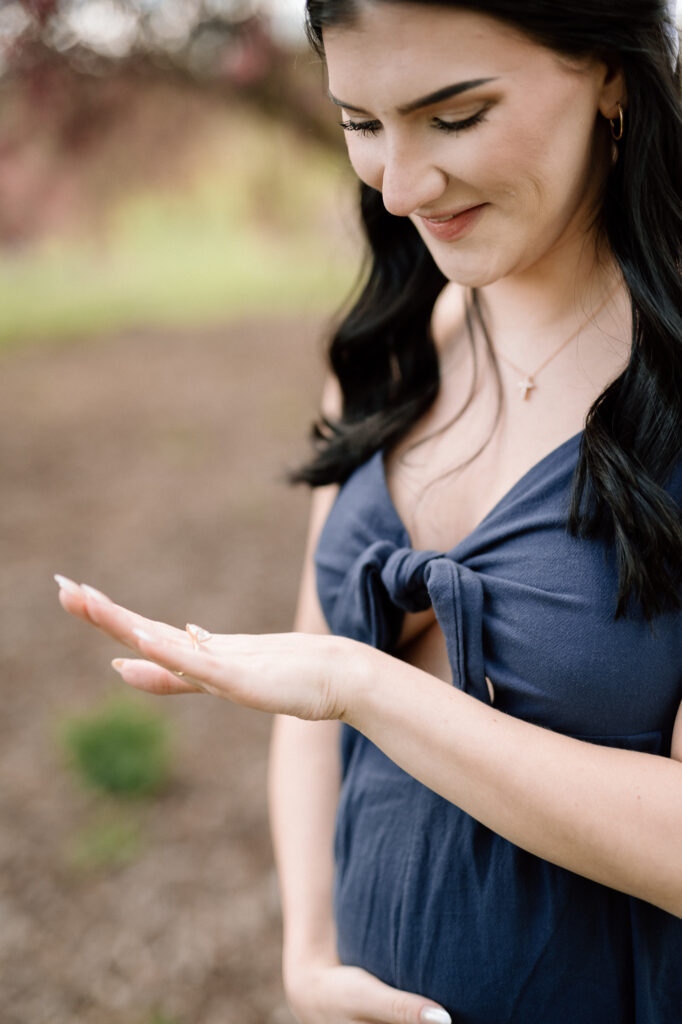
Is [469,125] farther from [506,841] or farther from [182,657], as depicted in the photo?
[506,841]

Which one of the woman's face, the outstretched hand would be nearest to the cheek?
the woman's face

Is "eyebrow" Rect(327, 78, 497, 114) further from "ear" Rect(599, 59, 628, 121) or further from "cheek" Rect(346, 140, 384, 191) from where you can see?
"ear" Rect(599, 59, 628, 121)

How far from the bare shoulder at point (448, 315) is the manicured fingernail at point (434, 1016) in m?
1.09

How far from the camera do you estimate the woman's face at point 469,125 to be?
1.11 m

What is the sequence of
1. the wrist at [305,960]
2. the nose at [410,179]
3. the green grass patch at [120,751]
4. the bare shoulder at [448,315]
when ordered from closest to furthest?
the nose at [410,179] < the wrist at [305,960] < the bare shoulder at [448,315] < the green grass patch at [120,751]

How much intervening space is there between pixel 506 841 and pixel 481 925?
0.40 ft

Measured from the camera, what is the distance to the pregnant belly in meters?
1.29

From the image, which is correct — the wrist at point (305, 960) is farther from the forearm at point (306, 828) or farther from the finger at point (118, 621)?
the finger at point (118, 621)

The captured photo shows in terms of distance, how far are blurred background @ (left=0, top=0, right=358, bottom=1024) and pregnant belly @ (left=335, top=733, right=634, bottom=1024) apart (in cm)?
112

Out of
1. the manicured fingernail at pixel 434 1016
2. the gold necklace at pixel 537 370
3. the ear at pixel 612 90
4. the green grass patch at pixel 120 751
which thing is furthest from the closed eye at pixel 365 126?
the green grass patch at pixel 120 751

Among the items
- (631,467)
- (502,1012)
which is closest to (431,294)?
(631,467)

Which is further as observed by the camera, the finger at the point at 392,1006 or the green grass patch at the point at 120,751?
the green grass patch at the point at 120,751

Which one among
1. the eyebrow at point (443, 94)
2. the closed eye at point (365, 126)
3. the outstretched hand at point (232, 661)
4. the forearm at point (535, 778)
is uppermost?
the eyebrow at point (443, 94)

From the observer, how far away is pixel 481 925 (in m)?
1.32
